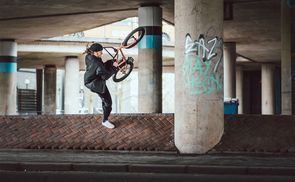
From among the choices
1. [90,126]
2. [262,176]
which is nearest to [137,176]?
[262,176]

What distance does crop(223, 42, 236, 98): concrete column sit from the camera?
1710 inches

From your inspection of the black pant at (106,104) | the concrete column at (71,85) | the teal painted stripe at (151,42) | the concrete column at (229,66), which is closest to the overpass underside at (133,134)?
the black pant at (106,104)

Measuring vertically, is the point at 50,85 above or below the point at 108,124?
above

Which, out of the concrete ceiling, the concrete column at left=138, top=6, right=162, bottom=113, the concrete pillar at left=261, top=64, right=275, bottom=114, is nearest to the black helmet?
the concrete column at left=138, top=6, right=162, bottom=113

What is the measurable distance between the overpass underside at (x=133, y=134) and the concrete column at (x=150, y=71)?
11961 mm

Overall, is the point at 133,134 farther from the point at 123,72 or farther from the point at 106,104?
the point at 123,72

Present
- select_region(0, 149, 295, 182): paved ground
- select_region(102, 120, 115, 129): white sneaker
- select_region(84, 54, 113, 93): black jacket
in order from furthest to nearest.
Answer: select_region(84, 54, 113, 93): black jacket < select_region(102, 120, 115, 129): white sneaker < select_region(0, 149, 295, 182): paved ground

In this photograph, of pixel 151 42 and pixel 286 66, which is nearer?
pixel 286 66

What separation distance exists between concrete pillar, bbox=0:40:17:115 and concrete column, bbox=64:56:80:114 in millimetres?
8206

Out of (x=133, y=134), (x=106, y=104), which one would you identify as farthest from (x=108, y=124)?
(x=133, y=134)

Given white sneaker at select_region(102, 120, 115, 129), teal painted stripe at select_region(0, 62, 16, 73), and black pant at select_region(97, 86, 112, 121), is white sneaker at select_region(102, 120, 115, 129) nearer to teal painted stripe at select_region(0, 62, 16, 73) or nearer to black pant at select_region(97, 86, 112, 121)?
black pant at select_region(97, 86, 112, 121)

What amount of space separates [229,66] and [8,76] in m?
16.2

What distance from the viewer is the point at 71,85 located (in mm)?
51125

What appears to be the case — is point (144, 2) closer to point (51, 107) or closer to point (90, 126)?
point (90, 126)
